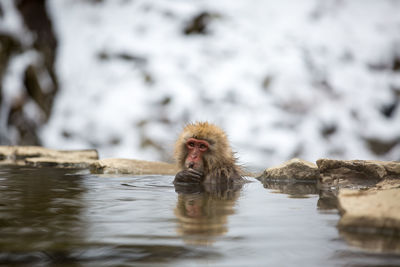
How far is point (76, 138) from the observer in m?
9.86

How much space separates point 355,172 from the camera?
4.16m

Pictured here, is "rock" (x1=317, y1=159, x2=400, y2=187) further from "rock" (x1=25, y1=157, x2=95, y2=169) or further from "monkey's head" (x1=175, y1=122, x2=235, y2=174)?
"rock" (x1=25, y1=157, x2=95, y2=169)

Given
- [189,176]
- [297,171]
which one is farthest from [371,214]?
[297,171]

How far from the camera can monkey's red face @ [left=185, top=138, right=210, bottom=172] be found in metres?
4.07

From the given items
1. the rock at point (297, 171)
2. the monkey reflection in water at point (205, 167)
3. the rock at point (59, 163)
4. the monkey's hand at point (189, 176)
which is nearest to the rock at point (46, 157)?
the rock at point (59, 163)

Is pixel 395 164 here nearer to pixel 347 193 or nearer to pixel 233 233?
pixel 347 193

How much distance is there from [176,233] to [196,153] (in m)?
2.30

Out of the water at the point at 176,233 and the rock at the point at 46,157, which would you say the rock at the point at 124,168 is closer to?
the rock at the point at 46,157

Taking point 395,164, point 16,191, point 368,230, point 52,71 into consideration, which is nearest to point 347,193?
point 368,230

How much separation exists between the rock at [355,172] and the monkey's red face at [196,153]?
1.14 meters

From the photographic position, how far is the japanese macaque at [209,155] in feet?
13.5

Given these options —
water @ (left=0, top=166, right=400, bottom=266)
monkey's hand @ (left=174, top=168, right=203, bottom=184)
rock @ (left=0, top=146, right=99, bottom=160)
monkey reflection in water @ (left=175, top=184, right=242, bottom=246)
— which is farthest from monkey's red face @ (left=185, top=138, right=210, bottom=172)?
rock @ (left=0, top=146, right=99, bottom=160)

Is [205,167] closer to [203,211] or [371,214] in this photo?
[203,211]

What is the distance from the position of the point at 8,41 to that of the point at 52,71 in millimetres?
1342
